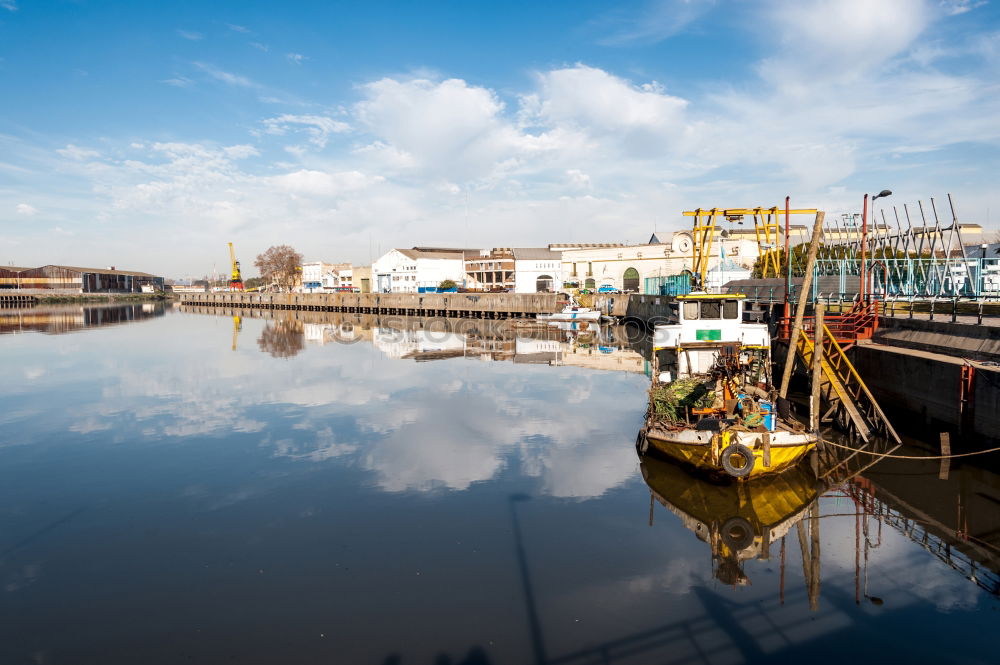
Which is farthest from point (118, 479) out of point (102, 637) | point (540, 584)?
point (540, 584)

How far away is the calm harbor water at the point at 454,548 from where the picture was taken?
9133 mm

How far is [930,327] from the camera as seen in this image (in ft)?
67.5

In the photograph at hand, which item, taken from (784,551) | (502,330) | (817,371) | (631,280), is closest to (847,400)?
(817,371)

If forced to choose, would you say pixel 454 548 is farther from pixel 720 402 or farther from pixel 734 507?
pixel 720 402

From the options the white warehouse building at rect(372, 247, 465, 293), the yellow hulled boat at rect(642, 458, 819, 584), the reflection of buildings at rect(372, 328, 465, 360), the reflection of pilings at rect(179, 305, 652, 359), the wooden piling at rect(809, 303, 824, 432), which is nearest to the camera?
the yellow hulled boat at rect(642, 458, 819, 584)

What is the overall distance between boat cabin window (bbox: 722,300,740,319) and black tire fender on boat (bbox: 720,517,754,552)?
8.78 m

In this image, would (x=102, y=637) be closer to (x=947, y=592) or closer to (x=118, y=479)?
(x=118, y=479)

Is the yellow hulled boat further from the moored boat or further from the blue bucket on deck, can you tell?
the blue bucket on deck

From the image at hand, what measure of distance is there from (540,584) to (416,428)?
11627 millimetres

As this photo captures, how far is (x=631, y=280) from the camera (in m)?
84.4

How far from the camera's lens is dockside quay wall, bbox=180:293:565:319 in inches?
2928

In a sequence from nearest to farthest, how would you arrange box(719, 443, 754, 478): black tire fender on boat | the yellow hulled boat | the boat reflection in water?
the boat reflection in water < the yellow hulled boat < box(719, 443, 754, 478): black tire fender on boat

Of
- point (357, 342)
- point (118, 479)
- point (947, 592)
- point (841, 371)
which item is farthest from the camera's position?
point (357, 342)

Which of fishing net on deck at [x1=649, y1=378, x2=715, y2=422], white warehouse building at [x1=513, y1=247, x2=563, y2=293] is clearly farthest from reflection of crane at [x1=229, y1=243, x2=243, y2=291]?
fishing net on deck at [x1=649, y1=378, x2=715, y2=422]
